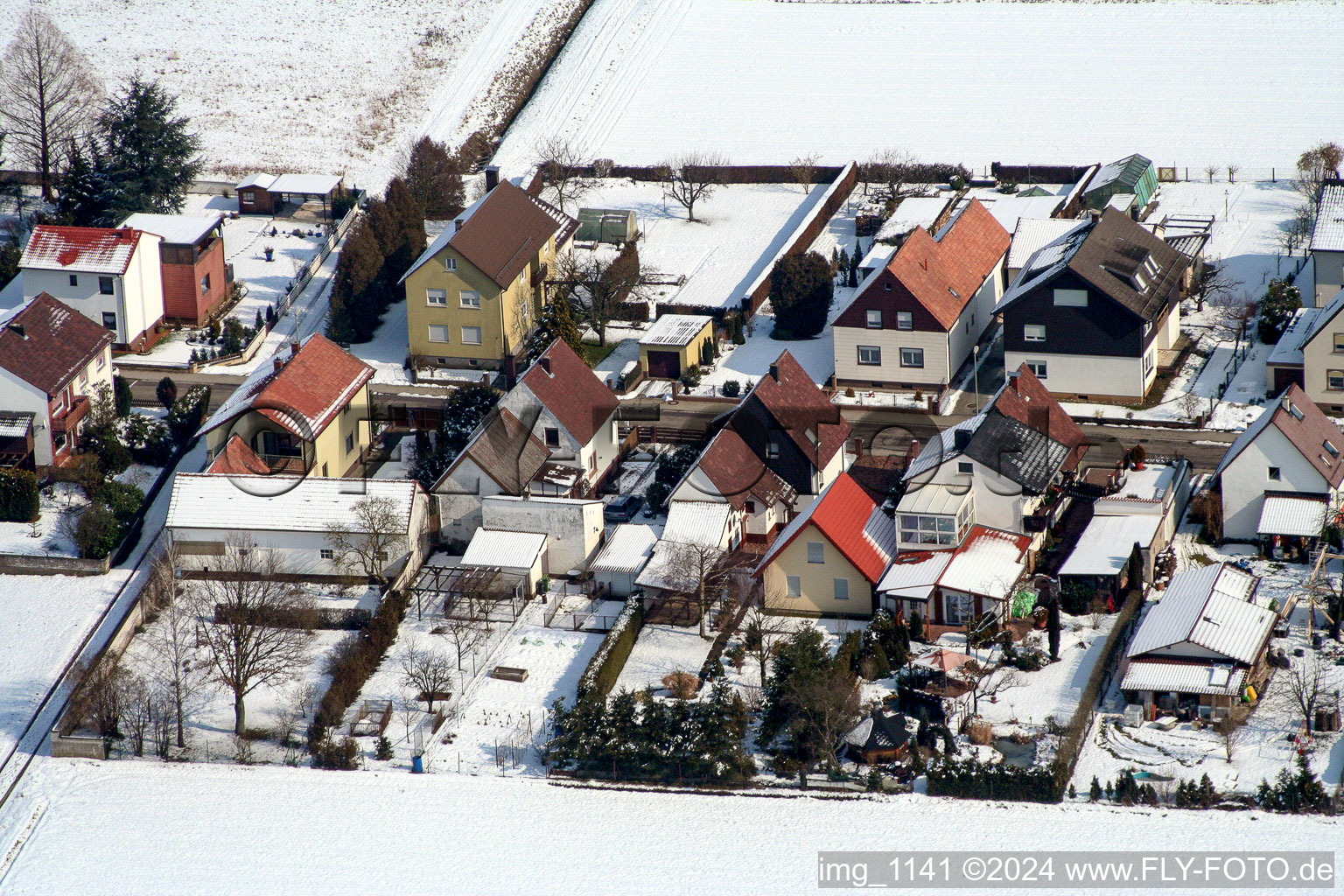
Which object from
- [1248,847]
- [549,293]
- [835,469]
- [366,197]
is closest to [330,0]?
[366,197]

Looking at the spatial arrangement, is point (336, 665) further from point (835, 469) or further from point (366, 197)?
point (366, 197)

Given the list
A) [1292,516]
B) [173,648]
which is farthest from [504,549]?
[1292,516]

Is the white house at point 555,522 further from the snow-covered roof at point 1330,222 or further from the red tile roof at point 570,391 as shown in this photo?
the snow-covered roof at point 1330,222

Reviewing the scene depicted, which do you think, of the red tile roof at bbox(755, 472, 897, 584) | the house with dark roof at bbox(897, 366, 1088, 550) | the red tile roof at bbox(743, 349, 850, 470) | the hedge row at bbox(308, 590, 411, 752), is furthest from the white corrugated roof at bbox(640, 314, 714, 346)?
the hedge row at bbox(308, 590, 411, 752)

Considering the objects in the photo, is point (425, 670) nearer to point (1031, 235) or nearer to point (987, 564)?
point (987, 564)

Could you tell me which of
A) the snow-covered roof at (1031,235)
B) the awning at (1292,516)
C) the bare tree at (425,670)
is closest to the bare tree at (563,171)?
the snow-covered roof at (1031,235)
